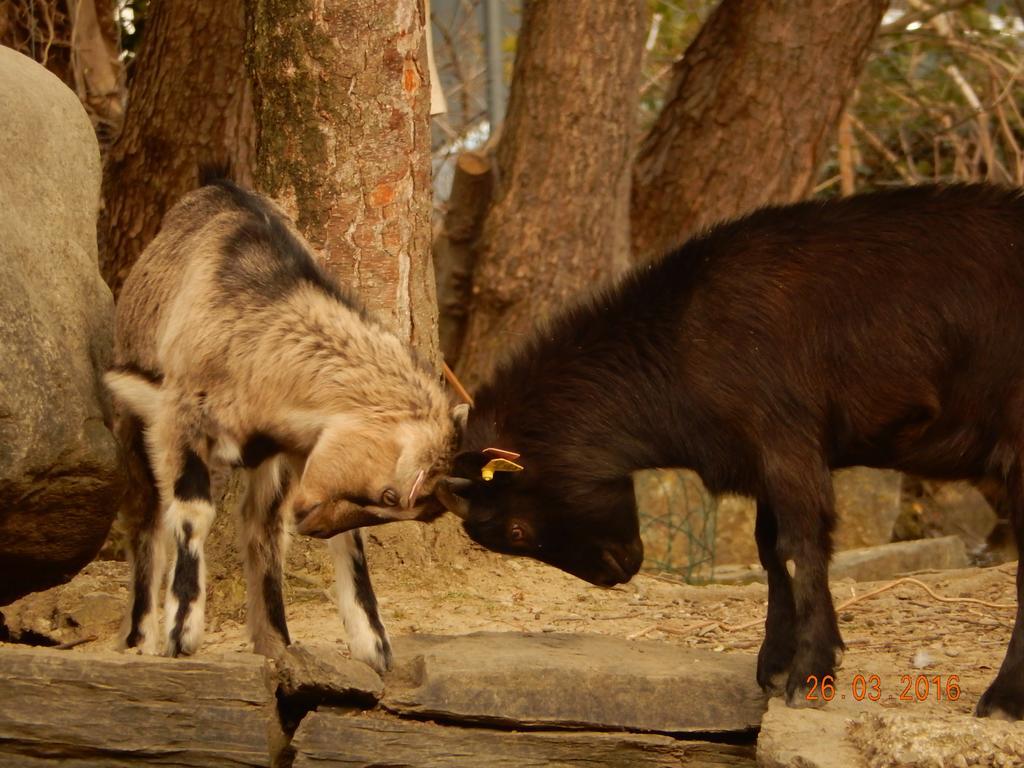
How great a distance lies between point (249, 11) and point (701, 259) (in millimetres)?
2438

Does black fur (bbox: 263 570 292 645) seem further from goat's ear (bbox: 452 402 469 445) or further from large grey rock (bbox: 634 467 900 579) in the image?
large grey rock (bbox: 634 467 900 579)

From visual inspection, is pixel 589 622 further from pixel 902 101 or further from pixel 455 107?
pixel 455 107

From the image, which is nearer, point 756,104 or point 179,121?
→ point 179,121

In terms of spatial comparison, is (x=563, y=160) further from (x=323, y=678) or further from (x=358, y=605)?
(x=323, y=678)

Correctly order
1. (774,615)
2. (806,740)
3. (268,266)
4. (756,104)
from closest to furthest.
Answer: (806,740) → (774,615) → (268,266) → (756,104)

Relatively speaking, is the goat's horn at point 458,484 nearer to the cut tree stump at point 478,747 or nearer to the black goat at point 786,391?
the black goat at point 786,391

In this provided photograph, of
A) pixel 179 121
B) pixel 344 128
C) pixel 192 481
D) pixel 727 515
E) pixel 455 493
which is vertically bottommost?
pixel 727 515

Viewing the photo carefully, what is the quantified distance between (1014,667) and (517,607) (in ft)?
7.44

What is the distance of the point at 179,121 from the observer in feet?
25.5

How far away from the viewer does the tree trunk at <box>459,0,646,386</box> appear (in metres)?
7.87

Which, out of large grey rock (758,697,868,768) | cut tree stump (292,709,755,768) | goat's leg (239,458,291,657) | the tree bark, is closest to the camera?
large grey rock (758,697,868,768)

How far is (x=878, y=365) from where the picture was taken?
4.31m

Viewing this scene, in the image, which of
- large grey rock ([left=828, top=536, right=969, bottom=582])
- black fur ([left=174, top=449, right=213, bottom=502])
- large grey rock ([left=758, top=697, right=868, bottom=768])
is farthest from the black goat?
large grey rock ([left=828, top=536, right=969, bottom=582])

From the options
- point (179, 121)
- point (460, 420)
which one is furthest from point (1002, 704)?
point (179, 121)
